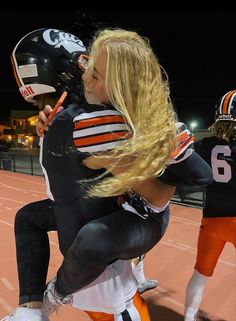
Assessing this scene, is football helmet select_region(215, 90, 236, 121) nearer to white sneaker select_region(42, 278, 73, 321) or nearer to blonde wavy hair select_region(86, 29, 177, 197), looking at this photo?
blonde wavy hair select_region(86, 29, 177, 197)

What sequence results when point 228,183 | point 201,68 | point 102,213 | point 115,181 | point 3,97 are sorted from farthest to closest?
point 3,97 < point 201,68 < point 228,183 < point 102,213 < point 115,181

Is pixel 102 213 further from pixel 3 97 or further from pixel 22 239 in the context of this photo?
pixel 3 97

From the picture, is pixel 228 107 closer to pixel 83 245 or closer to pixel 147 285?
pixel 83 245

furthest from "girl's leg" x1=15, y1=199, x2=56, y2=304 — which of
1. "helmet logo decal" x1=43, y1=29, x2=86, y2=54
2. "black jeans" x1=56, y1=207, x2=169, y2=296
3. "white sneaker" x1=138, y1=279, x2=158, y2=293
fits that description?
"white sneaker" x1=138, y1=279, x2=158, y2=293

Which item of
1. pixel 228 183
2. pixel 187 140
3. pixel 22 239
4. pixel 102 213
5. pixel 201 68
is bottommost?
pixel 201 68

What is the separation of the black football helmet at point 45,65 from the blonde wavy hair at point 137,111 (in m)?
0.28

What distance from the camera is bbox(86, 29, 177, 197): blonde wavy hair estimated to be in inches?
48.8

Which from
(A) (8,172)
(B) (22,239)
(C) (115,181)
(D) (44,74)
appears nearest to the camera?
(C) (115,181)

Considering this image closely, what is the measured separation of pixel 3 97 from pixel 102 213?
4417 cm

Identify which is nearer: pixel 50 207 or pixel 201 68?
pixel 50 207

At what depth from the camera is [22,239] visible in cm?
168

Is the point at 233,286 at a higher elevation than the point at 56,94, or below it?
below

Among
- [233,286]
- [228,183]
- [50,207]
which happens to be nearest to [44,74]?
[50,207]

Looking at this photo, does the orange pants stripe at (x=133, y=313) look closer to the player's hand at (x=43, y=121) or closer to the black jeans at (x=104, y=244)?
the black jeans at (x=104, y=244)
